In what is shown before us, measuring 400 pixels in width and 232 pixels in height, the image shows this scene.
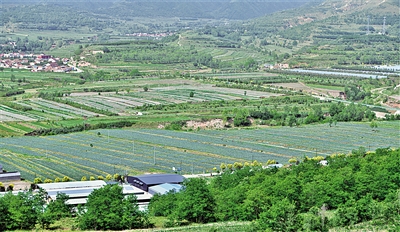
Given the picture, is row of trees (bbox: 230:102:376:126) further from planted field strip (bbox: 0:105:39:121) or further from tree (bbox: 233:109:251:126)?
planted field strip (bbox: 0:105:39:121)

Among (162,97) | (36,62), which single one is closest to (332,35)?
(36,62)

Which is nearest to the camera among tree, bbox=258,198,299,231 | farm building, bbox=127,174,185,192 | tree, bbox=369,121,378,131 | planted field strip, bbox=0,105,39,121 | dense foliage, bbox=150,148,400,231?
tree, bbox=258,198,299,231

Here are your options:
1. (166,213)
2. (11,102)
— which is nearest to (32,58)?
(11,102)

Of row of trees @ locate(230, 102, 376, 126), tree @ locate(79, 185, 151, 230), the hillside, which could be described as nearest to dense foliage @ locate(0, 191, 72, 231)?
tree @ locate(79, 185, 151, 230)

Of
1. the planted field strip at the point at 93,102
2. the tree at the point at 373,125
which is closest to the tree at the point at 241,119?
the tree at the point at 373,125

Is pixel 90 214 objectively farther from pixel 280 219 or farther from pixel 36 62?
pixel 36 62

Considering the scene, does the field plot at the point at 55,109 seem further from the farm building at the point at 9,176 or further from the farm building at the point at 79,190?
the farm building at the point at 79,190

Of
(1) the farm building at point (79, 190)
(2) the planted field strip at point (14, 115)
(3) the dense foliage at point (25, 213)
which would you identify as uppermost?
(3) the dense foliage at point (25, 213)
